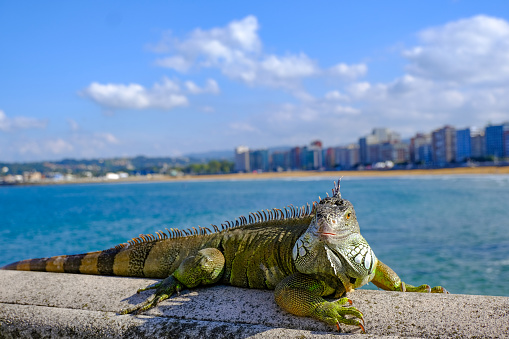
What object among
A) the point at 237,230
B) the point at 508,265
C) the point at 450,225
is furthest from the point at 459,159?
the point at 237,230

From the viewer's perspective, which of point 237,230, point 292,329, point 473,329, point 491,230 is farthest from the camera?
point 491,230

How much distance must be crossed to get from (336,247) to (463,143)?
→ 13571 centimetres

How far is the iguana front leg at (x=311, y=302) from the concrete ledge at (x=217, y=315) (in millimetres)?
54

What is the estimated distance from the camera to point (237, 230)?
371cm

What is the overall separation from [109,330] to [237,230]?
1.34 metres

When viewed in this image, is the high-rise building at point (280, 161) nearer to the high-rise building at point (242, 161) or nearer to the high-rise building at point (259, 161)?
the high-rise building at point (259, 161)

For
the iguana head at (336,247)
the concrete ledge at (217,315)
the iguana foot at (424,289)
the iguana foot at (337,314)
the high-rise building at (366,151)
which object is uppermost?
the high-rise building at (366,151)

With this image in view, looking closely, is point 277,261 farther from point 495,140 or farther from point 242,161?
point 242,161

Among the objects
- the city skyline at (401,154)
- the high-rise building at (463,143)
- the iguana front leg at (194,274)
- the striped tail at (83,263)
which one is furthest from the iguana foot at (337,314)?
the high-rise building at (463,143)

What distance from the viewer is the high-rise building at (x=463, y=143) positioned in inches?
4813

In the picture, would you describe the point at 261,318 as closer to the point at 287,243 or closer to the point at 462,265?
the point at 287,243

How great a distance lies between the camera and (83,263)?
3.98m

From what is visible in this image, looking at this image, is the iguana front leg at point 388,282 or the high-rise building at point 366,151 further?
the high-rise building at point 366,151

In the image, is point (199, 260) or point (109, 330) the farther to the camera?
point (199, 260)
